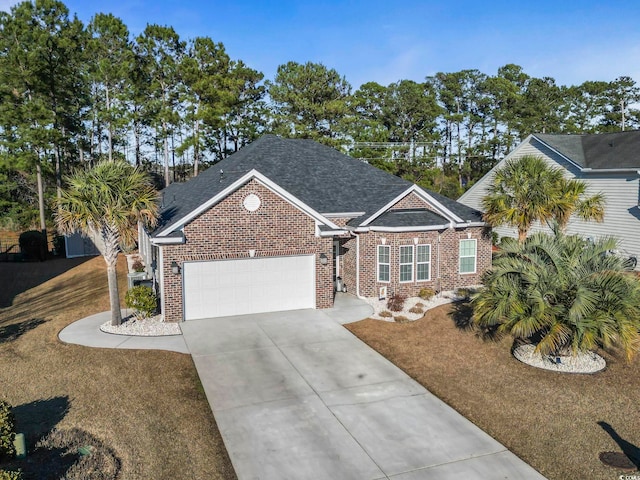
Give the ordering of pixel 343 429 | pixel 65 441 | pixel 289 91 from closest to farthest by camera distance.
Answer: pixel 65 441
pixel 343 429
pixel 289 91

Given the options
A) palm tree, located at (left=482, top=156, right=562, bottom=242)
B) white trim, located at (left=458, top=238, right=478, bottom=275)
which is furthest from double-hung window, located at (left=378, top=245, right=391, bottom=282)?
palm tree, located at (left=482, top=156, right=562, bottom=242)

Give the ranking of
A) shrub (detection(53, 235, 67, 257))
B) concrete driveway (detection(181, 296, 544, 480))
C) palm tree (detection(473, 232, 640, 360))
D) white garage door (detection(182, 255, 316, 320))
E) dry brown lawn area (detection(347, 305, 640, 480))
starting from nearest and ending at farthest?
concrete driveway (detection(181, 296, 544, 480)) < dry brown lawn area (detection(347, 305, 640, 480)) < palm tree (detection(473, 232, 640, 360)) < white garage door (detection(182, 255, 316, 320)) < shrub (detection(53, 235, 67, 257))

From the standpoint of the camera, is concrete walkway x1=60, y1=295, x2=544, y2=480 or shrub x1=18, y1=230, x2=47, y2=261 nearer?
concrete walkway x1=60, y1=295, x2=544, y2=480

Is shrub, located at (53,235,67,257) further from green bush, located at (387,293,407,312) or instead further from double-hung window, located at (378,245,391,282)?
green bush, located at (387,293,407,312)

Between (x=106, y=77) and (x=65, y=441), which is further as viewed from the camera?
(x=106, y=77)

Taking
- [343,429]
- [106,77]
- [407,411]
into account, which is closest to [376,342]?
[407,411]

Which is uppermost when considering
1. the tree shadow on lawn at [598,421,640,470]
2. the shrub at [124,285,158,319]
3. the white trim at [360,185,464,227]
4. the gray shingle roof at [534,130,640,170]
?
the gray shingle roof at [534,130,640,170]

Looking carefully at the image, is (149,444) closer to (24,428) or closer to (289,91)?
(24,428)

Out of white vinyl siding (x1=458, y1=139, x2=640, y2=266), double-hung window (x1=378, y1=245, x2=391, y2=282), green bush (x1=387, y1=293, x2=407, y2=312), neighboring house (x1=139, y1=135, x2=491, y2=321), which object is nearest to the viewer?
neighboring house (x1=139, y1=135, x2=491, y2=321)
